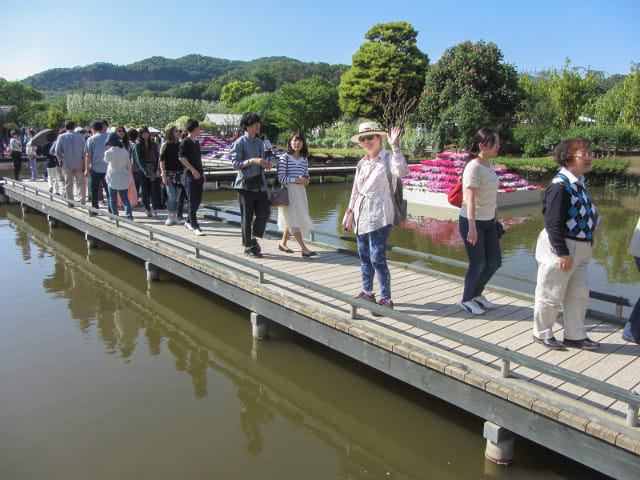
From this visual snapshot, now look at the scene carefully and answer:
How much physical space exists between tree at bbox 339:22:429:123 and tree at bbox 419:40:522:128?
344 inches

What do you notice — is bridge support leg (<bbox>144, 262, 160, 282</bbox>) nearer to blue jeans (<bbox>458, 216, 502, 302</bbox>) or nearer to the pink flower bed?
blue jeans (<bbox>458, 216, 502, 302</bbox>)

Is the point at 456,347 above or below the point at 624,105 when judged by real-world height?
below

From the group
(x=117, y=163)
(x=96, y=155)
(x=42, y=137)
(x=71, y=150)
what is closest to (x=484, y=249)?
(x=117, y=163)

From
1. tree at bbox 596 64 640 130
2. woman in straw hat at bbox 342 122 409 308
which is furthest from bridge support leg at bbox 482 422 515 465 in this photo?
tree at bbox 596 64 640 130

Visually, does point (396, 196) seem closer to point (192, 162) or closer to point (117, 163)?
point (192, 162)

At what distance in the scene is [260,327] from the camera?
19.3ft

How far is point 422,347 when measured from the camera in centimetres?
393

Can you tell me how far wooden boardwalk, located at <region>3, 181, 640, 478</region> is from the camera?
304cm

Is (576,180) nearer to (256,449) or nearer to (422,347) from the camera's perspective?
(422,347)

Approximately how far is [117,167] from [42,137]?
9.52 meters

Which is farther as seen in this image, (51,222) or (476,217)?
(51,222)

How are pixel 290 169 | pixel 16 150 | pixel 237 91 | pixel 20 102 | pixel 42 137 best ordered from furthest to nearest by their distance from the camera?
pixel 237 91 → pixel 20 102 → pixel 16 150 → pixel 42 137 → pixel 290 169

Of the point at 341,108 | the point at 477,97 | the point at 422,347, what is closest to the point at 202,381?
the point at 422,347

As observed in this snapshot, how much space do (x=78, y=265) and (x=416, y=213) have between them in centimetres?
1015
